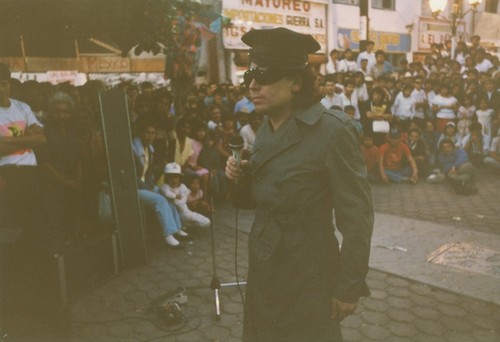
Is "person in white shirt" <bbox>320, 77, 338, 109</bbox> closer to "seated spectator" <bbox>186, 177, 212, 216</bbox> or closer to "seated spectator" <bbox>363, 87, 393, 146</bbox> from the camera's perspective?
"seated spectator" <bbox>363, 87, 393, 146</bbox>

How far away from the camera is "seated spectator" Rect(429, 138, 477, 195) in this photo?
8374 mm

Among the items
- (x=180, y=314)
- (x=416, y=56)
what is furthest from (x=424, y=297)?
(x=416, y=56)

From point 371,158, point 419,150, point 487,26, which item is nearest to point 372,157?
point 371,158

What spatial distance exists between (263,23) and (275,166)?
15.9m

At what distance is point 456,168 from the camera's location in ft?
30.1

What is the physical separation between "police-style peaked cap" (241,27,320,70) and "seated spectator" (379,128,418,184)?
24.8 feet

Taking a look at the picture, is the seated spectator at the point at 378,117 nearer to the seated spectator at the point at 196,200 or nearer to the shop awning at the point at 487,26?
the seated spectator at the point at 196,200

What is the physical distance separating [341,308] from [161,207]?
4043mm

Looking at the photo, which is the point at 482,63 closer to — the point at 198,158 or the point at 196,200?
the point at 198,158

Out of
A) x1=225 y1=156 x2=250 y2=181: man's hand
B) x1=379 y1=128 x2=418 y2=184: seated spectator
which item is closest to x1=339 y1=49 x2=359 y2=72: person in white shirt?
x1=379 y1=128 x2=418 y2=184: seated spectator

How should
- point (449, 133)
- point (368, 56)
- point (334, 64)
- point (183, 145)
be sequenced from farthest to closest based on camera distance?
point (334, 64) < point (368, 56) < point (449, 133) < point (183, 145)

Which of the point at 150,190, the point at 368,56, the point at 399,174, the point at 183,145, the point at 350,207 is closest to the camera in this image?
the point at 350,207

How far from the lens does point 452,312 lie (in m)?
4.12

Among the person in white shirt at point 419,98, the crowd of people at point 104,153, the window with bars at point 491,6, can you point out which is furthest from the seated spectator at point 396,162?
the window with bars at point 491,6
